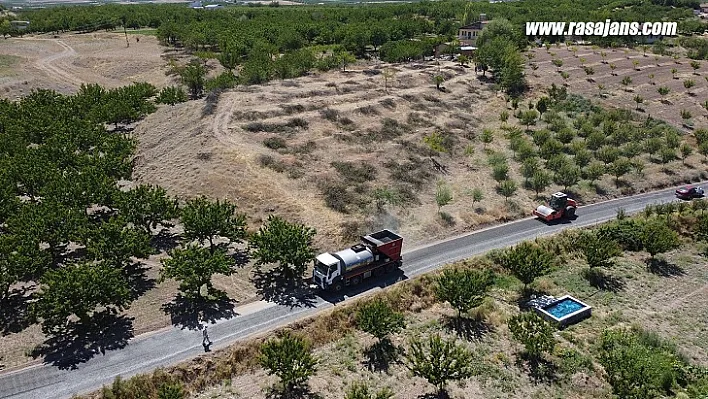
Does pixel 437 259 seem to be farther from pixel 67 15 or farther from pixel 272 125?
pixel 67 15

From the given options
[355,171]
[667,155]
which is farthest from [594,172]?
[355,171]

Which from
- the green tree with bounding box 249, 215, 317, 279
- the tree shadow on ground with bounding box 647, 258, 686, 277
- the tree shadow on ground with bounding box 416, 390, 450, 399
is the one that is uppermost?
the green tree with bounding box 249, 215, 317, 279

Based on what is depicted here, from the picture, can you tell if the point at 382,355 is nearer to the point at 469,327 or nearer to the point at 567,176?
the point at 469,327

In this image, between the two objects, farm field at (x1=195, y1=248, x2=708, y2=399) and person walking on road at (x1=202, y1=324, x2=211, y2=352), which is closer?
farm field at (x1=195, y1=248, x2=708, y2=399)

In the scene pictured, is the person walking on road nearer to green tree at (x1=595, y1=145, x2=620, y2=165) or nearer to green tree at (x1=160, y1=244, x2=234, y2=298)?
green tree at (x1=160, y1=244, x2=234, y2=298)

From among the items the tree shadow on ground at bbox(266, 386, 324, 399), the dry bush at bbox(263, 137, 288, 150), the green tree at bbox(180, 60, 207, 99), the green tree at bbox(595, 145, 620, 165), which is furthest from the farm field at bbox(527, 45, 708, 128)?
the tree shadow on ground at bbox(266, 386, 324, 399)

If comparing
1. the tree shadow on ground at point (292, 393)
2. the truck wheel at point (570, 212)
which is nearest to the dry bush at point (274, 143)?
the truck wheel at point (570, 212)

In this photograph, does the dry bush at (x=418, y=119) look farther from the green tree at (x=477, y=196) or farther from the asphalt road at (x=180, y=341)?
the asphalt road at (x=180, y=341)

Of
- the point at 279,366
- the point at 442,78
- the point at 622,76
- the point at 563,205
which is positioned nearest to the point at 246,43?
the point at 442,78
